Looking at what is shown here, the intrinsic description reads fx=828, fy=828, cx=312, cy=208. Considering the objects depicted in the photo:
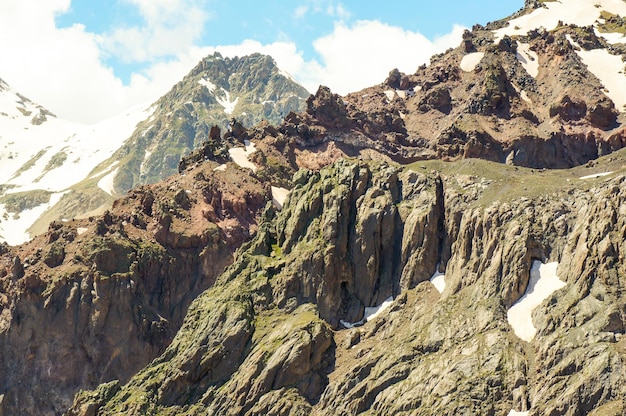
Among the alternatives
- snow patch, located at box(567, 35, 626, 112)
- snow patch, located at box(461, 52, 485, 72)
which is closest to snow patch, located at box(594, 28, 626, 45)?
snow patch, located at box(567, 35, 626, 112)

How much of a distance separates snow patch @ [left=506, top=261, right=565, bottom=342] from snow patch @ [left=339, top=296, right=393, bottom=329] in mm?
17531

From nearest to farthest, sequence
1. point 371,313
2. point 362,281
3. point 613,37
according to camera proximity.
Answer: point 371,313, point 362,281, point 613,37

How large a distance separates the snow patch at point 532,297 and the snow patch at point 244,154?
96.9 metres

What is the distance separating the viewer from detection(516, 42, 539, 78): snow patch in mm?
184625

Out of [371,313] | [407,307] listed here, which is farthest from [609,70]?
[407,307]

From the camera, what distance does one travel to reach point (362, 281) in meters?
97.3

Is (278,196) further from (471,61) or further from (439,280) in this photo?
(439,280)

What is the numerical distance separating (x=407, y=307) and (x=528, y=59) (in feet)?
376

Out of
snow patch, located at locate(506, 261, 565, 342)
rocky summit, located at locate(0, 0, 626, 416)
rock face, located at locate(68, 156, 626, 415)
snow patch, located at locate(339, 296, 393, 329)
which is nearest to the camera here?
rock face, located at locate(68, 156, 626, 415)

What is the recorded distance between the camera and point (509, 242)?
83.8m

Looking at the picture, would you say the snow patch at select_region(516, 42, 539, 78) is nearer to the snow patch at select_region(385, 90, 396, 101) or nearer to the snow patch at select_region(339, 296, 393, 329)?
the snow patch at select_region(385, 90, 396, 101)

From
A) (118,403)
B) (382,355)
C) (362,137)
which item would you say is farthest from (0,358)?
(362,137)

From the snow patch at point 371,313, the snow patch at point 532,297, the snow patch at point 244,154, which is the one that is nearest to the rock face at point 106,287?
the snow patch at point 244,154

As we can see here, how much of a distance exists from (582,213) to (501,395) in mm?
20823
